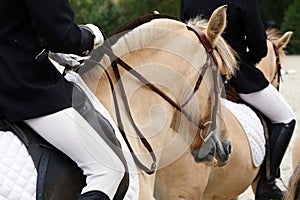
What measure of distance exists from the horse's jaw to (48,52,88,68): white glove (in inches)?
33.7

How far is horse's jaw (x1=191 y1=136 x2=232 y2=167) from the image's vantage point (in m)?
3.52

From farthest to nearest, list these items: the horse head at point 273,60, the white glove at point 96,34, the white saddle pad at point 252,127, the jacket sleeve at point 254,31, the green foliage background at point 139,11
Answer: the green foliage background at point 139,11 < the horse head at point 273,60 < the white saddle pad at point 252,127 < the jacket sleeve at point 254,31 < the white glove at point 96,34

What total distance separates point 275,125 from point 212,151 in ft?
5.39

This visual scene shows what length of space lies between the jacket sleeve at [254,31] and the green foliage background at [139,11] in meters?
17.7

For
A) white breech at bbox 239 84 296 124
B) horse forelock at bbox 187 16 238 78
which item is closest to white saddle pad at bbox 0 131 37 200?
horse forelock at bbox 187 16 238 78

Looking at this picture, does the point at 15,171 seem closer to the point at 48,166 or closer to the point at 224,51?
the point at 48,166

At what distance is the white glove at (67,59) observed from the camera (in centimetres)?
308

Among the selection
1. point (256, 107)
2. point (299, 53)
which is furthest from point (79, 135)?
point (299, 53)

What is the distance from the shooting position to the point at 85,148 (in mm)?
2801

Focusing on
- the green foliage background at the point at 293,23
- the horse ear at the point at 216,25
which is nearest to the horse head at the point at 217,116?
the horse ear at the point at 216,25

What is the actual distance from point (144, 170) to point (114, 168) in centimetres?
29

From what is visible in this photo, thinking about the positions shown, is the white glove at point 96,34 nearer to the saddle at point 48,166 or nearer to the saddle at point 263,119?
the saddle at point 48,166

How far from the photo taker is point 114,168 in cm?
289

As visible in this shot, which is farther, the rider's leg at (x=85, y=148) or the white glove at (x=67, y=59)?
the white glove at (x=67, y=59)
